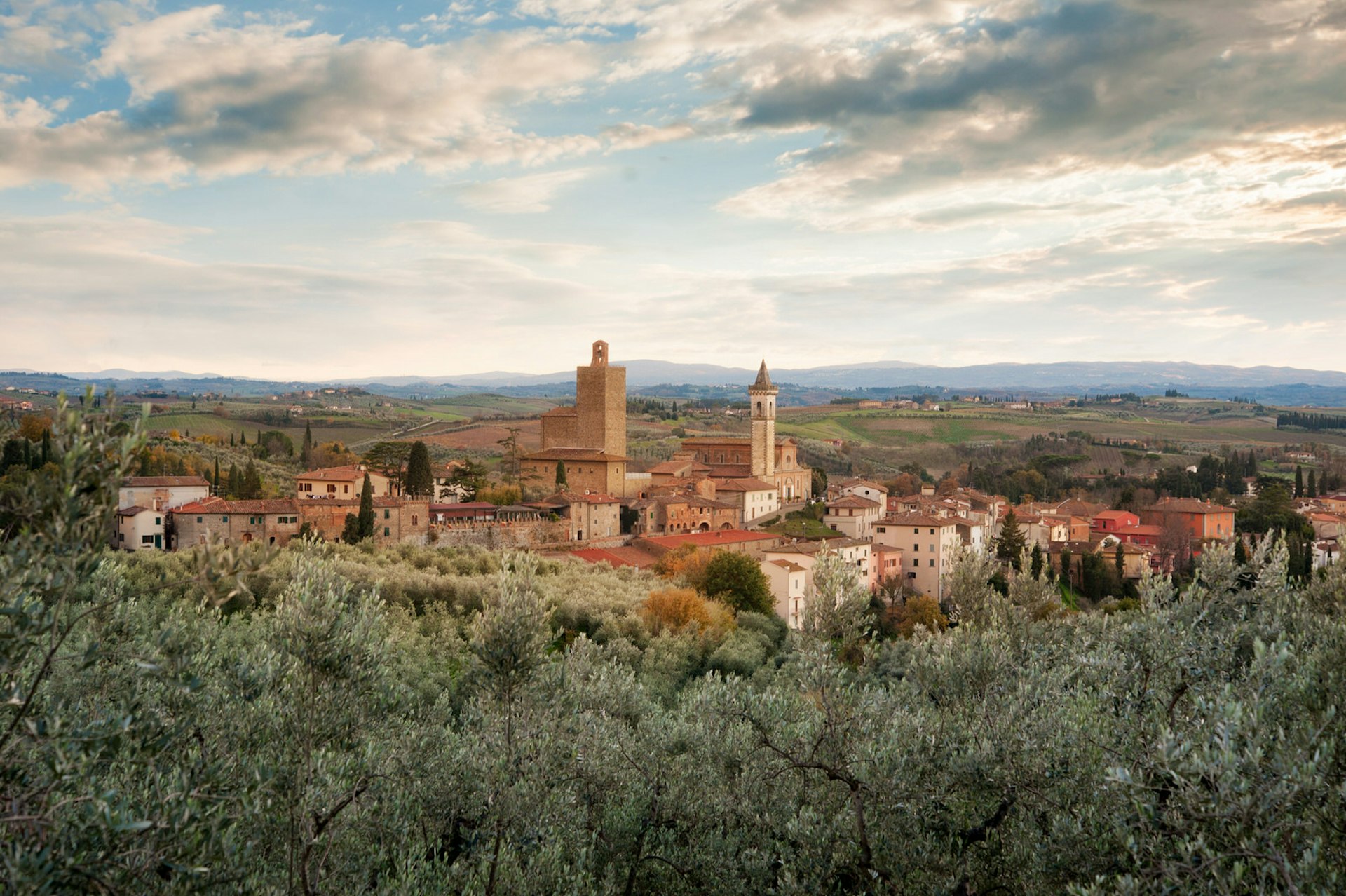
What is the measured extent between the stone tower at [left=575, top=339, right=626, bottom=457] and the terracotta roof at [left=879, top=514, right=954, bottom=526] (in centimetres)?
2058

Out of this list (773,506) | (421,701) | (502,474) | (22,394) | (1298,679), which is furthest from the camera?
(22,394)

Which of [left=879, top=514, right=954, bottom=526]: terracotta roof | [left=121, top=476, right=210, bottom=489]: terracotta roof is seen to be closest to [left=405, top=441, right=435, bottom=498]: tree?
[left=121, top=476, right=210, bottom=489]: terracotta roof

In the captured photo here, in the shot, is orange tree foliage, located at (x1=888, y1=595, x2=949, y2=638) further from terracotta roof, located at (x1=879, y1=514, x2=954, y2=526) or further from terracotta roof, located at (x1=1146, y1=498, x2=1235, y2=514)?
terracotta roof, located at (x1=1146, y1=498, x2=1235, y2=514)

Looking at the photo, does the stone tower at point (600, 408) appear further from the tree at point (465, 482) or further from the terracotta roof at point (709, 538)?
the terracotta roof at point (709, 538)

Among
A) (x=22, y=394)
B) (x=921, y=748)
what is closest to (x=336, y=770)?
(x=921, y=748)

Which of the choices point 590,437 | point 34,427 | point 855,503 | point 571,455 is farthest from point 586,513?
point 34,427

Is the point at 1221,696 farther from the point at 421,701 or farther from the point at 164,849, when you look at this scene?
the point at 421,701

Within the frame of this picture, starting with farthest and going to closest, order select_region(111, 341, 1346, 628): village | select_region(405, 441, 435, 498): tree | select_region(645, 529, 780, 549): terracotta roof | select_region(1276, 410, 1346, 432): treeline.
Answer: select_region(1276, 410, 1346, 432): treeline → select_region(645, 529, 780, 549): terracotta roof → select_region(405, 441, 435, 498): tree → select_region(111, 341, 1346, 628): village

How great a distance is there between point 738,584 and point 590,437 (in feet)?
104

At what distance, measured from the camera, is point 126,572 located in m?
24.2

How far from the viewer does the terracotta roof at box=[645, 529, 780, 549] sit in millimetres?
48375

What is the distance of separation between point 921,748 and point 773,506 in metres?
57.2

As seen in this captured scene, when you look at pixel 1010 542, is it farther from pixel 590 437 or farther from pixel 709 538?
pixel 590 437

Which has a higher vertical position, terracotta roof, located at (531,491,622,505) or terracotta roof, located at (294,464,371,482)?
terracotta roof, located at (294,464,371,482)
